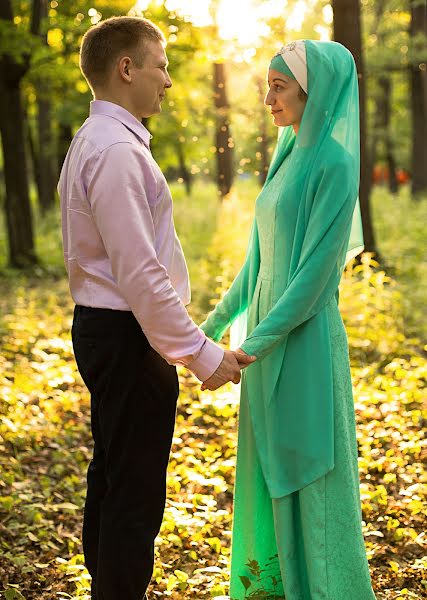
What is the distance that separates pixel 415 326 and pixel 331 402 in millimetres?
5933

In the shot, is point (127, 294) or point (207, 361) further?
point (207, 361)

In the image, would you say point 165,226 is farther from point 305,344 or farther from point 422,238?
point 422,238

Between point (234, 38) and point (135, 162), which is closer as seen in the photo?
point (135, 162)

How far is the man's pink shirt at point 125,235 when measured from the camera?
2.70 metres

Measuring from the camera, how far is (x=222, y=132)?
16.3m

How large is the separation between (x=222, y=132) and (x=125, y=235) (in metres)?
14.0

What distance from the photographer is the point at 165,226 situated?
9.48 ft

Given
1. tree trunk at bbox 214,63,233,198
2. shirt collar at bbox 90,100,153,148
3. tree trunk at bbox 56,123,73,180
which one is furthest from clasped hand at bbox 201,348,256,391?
tree trunk at bbox 56,123,73,180

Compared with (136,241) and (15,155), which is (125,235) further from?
(15,155)

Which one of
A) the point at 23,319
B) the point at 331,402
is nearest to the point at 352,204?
the point at 331,402

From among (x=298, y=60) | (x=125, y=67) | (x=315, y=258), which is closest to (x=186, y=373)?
(x=315, y=258)

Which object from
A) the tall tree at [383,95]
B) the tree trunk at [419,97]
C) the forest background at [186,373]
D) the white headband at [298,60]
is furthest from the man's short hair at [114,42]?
the tall tree at [383,95]

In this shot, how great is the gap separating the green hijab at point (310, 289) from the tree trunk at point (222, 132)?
14.8 feet

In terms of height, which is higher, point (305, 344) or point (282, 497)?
point (305, 344)
